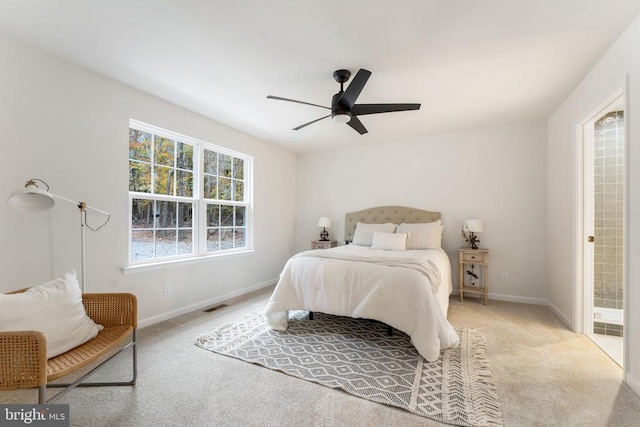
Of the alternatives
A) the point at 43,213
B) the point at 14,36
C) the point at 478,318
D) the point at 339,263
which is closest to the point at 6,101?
the point at 14,36

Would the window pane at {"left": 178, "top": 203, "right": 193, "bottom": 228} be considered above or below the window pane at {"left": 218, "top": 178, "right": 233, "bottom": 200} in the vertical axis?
below

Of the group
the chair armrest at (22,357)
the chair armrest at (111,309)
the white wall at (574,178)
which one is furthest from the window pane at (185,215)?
the white wall at (574,178)

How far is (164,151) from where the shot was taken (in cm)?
340

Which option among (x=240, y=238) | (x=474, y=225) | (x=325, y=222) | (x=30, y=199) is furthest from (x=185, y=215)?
(x=474, y=225)

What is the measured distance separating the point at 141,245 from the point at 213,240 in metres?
0.97

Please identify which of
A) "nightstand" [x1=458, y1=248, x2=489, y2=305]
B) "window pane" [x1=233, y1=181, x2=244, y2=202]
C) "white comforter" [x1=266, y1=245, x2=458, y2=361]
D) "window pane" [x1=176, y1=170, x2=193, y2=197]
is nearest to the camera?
"white comforter" [x1=266, y1=245, x2=458, y2=361]

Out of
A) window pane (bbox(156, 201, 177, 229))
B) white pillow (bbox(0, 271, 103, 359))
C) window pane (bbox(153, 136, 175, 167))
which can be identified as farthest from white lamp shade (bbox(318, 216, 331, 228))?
white pillow (bbox(0, 271, 103, 359))

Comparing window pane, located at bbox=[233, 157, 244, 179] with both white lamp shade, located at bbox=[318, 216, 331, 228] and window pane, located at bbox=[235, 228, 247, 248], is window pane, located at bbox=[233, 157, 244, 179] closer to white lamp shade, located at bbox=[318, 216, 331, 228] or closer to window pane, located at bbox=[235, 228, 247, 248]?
window pane, located at bbox=[235, 228, 247, 248]

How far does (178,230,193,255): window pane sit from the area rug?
1158 mm

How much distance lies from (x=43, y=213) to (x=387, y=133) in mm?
4070

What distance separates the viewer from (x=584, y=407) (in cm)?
175

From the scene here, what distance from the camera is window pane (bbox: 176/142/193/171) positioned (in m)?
3.57

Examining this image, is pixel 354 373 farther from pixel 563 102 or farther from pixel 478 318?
pixel 563 102

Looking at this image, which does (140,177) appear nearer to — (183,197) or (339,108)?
(183,197)
